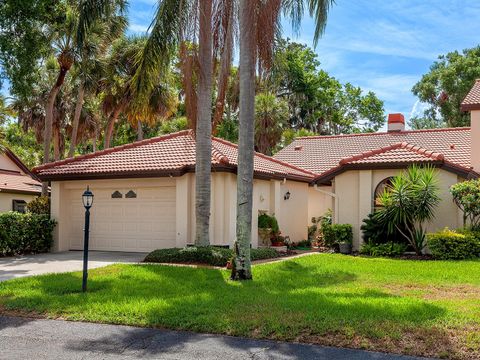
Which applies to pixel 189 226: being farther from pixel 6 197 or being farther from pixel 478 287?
pixel 6 197

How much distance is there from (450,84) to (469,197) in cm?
2762

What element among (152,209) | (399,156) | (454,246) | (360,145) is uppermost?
(360,145)

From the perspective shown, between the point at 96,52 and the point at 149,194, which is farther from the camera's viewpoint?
the point at 96,52

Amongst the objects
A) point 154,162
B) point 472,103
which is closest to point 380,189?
point 472,103

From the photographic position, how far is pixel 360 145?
91.4 ft

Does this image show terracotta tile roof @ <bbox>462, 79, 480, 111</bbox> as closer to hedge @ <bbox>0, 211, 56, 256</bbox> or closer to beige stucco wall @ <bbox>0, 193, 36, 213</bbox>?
hedge @ <bbox>0, 211, 56, 256</bbox>

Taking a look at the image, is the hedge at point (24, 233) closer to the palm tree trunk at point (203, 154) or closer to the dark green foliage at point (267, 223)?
the palm tree trunk at point (203, 154)

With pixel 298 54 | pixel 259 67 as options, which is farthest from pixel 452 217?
pixel 298 54

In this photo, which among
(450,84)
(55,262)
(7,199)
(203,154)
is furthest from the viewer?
(450,84)

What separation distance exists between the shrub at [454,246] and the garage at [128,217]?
841 centimetres

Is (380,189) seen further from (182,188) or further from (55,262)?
(55,262)

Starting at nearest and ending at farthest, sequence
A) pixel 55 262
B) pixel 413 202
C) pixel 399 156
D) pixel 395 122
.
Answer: pixel 55 262, pixel 413 202, pixel 399 156, pixel 395 122

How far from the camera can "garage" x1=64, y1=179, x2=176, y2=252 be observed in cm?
1844

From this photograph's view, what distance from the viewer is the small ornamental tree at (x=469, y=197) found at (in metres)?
16.9
